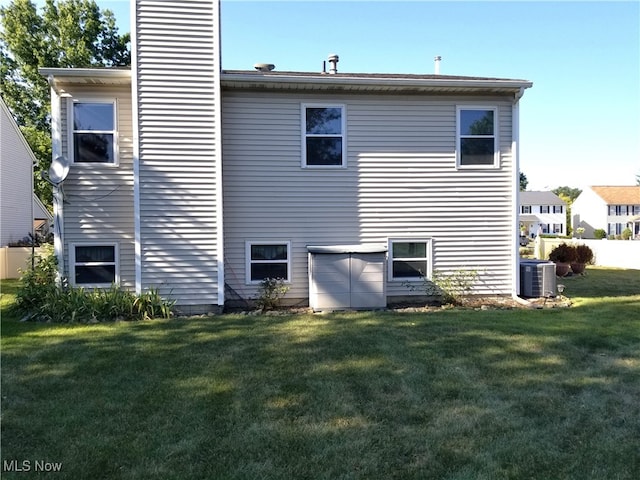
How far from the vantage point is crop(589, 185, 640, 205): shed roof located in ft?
180

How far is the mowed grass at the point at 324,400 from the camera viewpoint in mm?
3080

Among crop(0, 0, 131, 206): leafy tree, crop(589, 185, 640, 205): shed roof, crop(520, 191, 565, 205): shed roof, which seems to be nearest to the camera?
crop(0, 0, 131, 206): leafy tree

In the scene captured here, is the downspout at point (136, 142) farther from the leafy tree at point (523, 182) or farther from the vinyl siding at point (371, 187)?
the leafy tree at point (523, 182)

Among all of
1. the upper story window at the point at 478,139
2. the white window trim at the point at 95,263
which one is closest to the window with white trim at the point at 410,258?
the upper story window at the point at 478,139

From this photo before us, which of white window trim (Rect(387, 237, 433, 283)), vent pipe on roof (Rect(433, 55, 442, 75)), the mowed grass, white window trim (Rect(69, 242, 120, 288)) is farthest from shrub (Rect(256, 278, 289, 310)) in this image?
vent pipe on roof (Rect(433, 55, 442, 75))

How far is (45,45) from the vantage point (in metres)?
23.6

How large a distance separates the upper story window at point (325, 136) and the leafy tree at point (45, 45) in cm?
2005

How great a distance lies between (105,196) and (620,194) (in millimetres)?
63847

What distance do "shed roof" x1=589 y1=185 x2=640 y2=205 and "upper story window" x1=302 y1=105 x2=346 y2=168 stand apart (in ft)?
192

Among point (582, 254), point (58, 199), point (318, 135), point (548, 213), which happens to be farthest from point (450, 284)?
point (548, 213)

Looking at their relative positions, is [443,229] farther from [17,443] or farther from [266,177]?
[17,443]

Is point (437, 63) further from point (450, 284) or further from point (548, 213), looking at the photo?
point (548, 213)

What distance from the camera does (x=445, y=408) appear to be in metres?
3.97

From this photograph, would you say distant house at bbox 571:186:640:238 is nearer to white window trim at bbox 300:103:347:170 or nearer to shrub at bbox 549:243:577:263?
shrub at bbox 549:243:577:263
